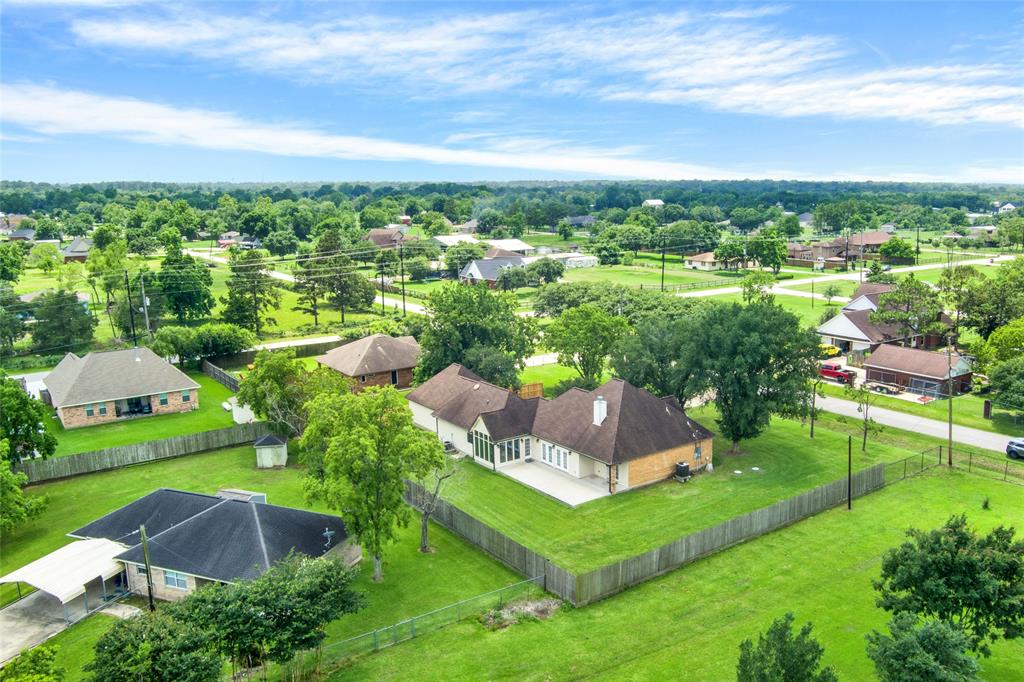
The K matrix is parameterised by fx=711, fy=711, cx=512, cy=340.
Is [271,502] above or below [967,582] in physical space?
below

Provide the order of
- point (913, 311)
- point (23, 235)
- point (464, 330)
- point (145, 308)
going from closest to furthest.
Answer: point (464, 330) < point (913, 311) < point (145, 308) < point (23, 235)

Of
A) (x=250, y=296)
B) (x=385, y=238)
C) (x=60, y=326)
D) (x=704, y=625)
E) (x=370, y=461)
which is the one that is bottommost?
(x=704, y=625)

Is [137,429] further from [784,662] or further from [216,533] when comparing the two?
[784,662]

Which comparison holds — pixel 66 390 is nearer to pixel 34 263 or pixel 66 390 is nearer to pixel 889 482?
pixel 889 482

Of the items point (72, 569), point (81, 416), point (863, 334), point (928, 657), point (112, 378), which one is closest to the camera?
point (928, 657)

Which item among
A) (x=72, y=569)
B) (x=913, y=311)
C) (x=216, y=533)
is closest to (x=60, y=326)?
(x=72, y=569)

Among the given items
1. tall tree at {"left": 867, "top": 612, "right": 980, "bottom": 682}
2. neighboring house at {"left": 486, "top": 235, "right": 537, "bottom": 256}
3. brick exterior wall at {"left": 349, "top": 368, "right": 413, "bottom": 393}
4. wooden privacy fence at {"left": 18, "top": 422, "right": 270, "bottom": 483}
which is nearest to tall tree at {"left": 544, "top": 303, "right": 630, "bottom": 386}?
brick exterior wall at {"left": 349, "top": 368, "right": 413, "bottom": 393}

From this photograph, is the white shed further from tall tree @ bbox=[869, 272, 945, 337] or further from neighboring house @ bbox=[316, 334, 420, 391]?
tall tree @ bbox=[869, 272, 945, 337]
